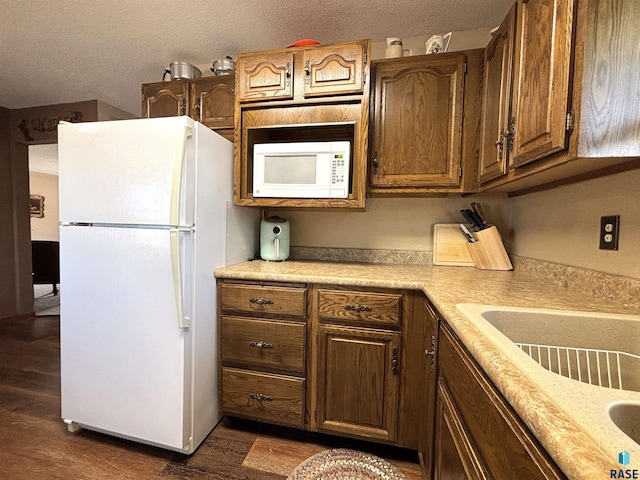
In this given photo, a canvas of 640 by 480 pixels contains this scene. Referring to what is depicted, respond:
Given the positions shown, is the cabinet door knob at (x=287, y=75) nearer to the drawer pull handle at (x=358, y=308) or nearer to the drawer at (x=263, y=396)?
the drawer pull handle at (x=358, y=308)

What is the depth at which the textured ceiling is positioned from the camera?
67.4 inches

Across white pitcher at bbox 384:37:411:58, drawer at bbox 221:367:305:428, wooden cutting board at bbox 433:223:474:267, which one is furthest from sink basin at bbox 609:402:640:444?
white pitcher at bbox 384:37:411:58

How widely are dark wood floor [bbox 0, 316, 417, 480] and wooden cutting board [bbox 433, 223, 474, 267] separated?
3.72 ft

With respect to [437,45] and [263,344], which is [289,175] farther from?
[437,45]

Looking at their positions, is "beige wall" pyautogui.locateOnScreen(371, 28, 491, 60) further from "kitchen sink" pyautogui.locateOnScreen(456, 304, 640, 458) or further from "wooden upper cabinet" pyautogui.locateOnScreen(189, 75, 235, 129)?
"kitchen sink" pyautogui.locateOnScreen(456, 304, 640, 458)

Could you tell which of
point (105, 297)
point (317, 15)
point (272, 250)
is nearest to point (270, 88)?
A: point (317, 15)

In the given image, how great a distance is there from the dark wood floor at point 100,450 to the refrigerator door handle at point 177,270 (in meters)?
0.70

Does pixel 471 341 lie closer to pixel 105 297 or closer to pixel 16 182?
pixel 105 297

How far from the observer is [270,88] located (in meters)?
1.71

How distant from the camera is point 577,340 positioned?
88cm

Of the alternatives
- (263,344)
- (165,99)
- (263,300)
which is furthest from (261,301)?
(165,99)

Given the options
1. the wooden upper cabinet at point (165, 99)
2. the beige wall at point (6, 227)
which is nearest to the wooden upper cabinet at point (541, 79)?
the wooden upper cabinet at point (165, 99)

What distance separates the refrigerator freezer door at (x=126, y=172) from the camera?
4.41ft

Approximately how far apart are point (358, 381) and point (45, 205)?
850 cm
